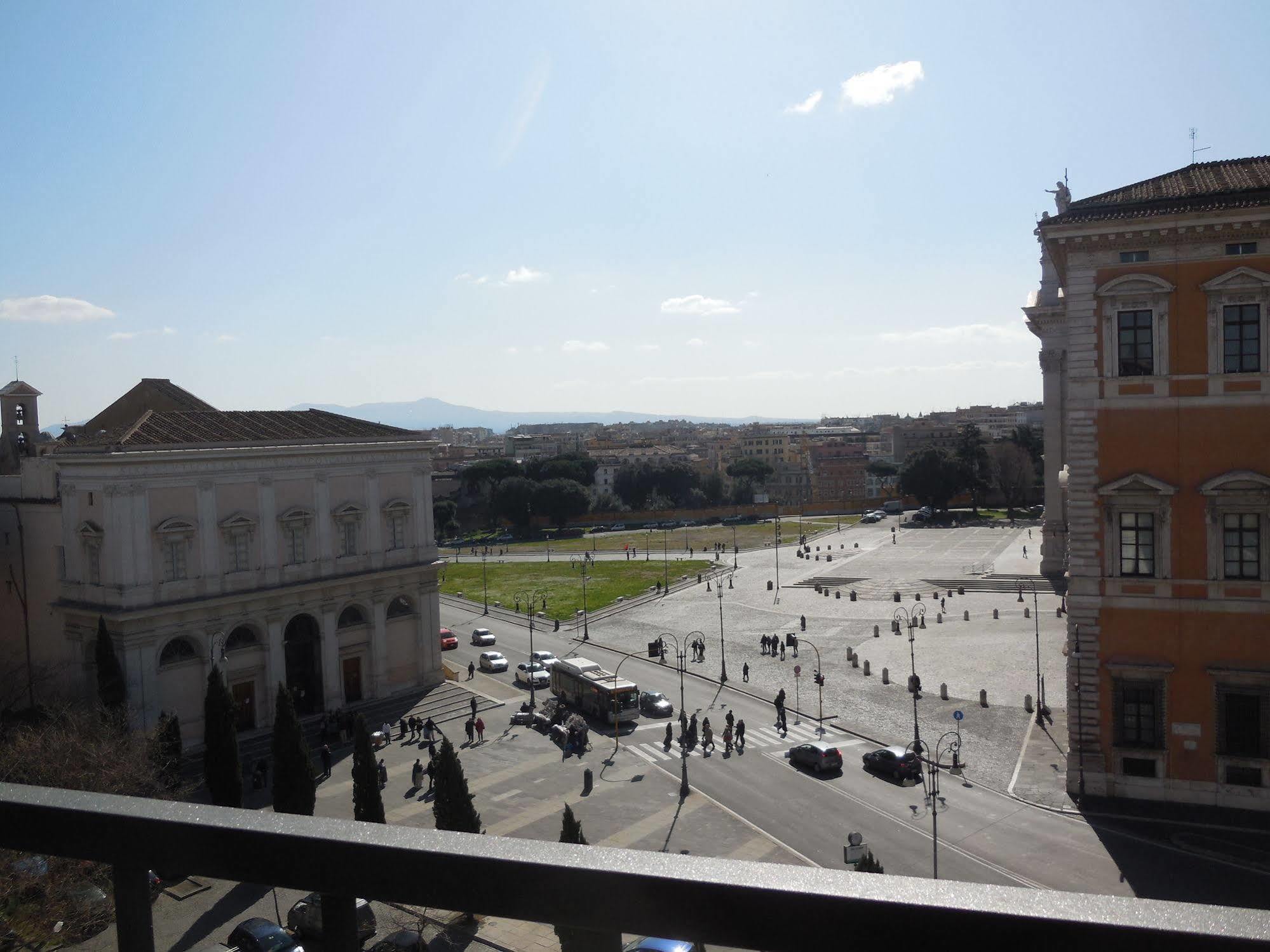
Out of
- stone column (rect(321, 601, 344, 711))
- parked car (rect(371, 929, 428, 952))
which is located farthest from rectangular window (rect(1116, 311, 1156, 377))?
stone column (rect(321, 601, 344, 711))

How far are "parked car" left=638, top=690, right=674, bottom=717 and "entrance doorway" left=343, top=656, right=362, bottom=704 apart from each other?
1041cm

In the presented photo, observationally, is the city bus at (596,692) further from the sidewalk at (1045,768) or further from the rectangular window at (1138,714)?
the rectangular window at (1138,714)

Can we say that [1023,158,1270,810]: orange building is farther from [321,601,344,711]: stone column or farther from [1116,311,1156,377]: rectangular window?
[321,601,344,711]: stone column

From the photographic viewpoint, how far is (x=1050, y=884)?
19875 mm

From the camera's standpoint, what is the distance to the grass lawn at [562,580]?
6050 centimetres

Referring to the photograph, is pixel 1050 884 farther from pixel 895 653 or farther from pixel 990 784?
pixel 895 653

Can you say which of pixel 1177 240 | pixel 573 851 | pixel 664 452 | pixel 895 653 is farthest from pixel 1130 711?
pixel 664 452

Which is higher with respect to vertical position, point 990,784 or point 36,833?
point 36,833

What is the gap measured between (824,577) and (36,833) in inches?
2614

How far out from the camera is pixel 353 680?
37.4 m

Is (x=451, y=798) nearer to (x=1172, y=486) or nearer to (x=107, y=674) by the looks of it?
(x=107, y=674)

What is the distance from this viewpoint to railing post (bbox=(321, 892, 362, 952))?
2.07m

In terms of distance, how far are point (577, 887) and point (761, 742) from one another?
1230 inches

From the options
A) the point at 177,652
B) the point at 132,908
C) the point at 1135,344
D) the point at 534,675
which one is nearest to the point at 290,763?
the point at 177,652
